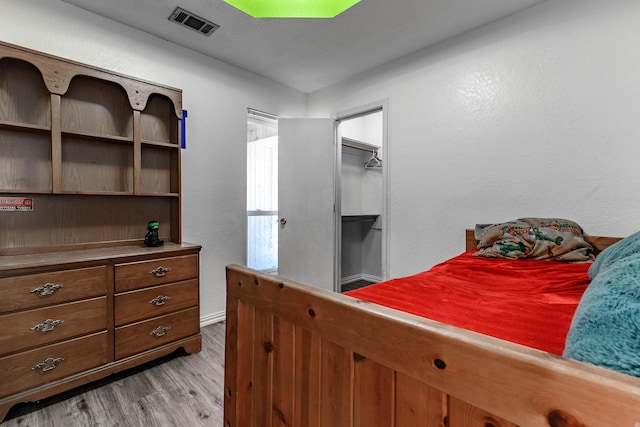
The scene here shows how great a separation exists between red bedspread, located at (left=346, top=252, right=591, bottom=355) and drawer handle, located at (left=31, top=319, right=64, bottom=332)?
1660 mm

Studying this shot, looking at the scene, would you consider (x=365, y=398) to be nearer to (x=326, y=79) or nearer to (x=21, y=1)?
(x=21, y=1)

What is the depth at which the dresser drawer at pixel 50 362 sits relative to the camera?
60.1 inches

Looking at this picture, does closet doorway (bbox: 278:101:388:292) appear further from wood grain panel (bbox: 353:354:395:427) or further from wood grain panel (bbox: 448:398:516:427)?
wood grain panel (bbox: 448:398:516:427)

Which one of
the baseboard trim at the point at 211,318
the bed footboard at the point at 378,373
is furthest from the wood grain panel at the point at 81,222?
the bed footboard at the point at 378,373

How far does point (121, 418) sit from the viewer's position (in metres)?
1.55

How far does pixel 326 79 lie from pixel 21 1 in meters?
2.48

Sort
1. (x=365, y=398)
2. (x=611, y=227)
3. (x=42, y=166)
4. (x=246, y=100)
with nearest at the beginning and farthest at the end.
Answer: (x=365, y=398), (x=611, y=227), (x=42, y=166), (x=246, y=100)

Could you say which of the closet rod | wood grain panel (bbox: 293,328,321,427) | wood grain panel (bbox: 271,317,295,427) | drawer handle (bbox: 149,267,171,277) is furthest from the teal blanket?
the closet rod

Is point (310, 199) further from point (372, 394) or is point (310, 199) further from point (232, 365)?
point (372, 394)

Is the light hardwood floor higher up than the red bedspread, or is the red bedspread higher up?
the red bedspread

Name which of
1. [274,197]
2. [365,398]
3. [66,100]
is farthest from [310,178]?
[365,398]

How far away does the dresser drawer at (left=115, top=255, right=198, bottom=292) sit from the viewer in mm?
1875

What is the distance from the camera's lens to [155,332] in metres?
2.01

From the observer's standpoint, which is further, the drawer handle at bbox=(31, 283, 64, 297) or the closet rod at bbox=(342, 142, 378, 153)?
the closet rod at bbox=(342, 142, 378, 153)
